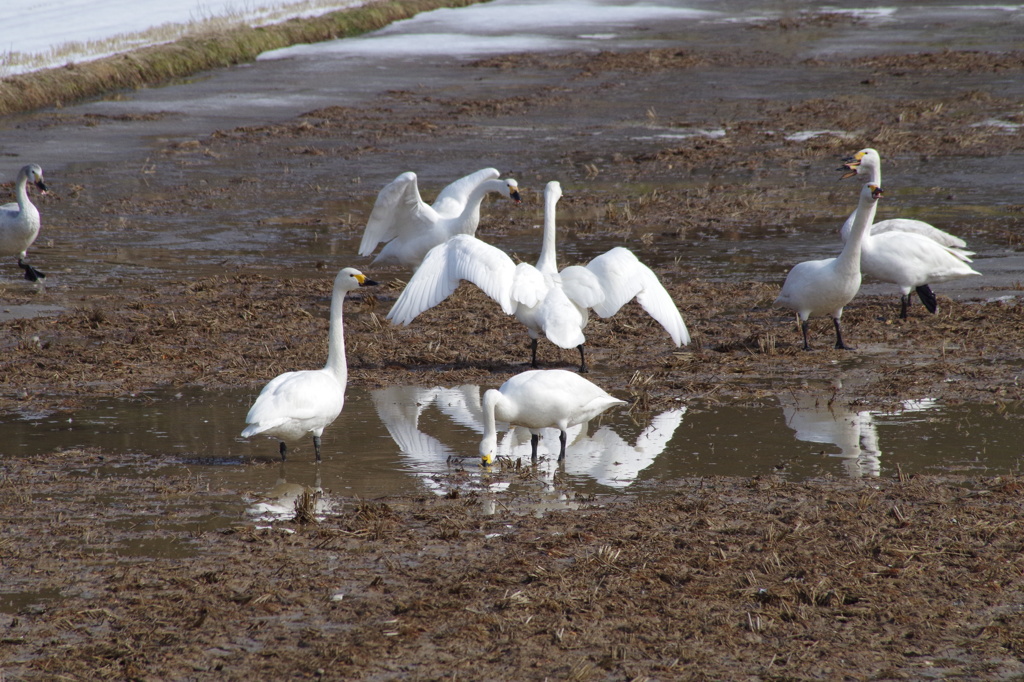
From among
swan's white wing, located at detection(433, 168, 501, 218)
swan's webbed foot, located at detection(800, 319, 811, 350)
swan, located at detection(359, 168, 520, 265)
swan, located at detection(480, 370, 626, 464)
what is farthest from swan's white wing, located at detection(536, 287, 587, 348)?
swan's white wing, located at detection(433, 168, 501, 218)

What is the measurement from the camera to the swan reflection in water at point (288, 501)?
6016 mm

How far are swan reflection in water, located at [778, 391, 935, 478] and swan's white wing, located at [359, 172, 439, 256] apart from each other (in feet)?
15.4

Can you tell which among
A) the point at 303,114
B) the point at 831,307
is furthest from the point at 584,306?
the point at 303,114

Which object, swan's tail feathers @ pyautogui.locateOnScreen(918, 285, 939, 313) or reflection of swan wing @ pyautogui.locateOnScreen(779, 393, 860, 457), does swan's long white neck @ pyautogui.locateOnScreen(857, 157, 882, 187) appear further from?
reflection of swan wing @ pyautogui.locateOnScreen(779, 393, 860, 457)

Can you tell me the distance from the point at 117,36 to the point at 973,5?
2796 cm

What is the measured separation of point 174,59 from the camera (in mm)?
27797

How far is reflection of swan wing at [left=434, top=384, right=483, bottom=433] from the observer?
7.89 m

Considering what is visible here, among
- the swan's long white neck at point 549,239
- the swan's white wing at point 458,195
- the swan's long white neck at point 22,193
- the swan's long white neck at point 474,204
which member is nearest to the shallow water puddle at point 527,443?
the swan's long white neck at point 549,239

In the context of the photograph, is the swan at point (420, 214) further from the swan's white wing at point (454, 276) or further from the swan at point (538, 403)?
the swan at point (538, 403)

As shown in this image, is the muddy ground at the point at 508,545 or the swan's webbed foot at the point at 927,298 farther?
the swan's webbed foot at the point at 927,298

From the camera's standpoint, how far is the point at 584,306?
8.84m

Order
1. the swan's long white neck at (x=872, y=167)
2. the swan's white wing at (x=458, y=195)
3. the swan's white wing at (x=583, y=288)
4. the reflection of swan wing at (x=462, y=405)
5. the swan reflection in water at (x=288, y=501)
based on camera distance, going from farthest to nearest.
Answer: the swan's white wing at (x=458, y=195)
the swan's long white neck at (x=872, y=167)
the swan's white wing at (x=583, y=288)
the reflection of swan wing at (x=462, y=405)
the swan reflection in water at (x=288, y=501)

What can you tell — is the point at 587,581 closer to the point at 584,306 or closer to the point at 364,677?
the point at 364,677

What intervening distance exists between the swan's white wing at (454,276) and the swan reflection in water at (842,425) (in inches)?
85.2
